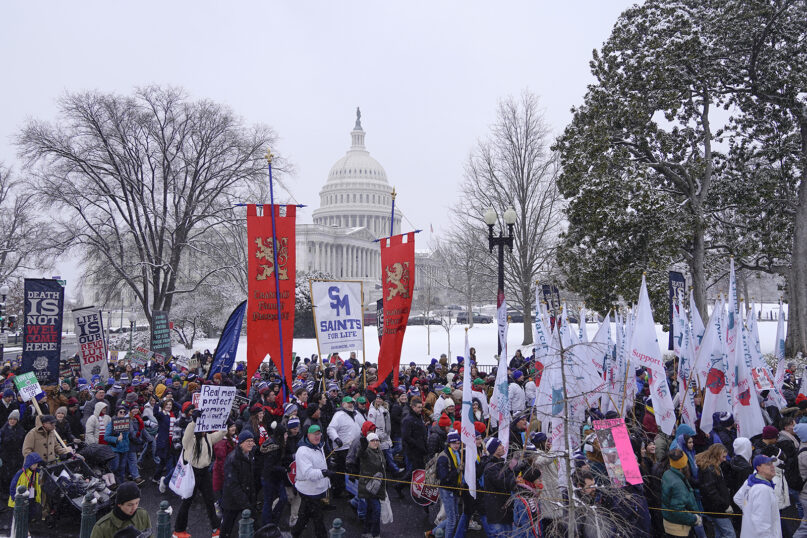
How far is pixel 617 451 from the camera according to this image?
234 inches

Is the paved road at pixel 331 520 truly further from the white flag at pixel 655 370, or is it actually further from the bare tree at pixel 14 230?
the bare tree at pixel 14 230

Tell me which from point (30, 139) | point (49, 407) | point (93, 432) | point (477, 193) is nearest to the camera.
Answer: point (93, 432)

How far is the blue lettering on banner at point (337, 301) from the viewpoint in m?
11.8

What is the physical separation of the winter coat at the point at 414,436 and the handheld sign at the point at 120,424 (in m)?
4.37

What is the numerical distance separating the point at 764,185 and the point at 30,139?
30.2 m

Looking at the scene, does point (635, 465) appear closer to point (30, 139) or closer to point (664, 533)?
point (664, 533)

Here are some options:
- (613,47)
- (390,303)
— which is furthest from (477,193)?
(390,303)

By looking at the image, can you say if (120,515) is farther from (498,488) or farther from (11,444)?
(11,444)

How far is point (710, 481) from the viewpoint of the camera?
631cm

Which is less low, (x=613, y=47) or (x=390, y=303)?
(x=613, y=47)

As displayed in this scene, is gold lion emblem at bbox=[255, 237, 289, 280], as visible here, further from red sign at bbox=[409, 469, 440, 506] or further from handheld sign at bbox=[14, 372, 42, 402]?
red sign at bbox=[409, 469, 440, 506]

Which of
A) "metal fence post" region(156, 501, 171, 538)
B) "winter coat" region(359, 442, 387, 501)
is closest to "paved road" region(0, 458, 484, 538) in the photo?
"winter coat" region(359, 442, 387, 501)

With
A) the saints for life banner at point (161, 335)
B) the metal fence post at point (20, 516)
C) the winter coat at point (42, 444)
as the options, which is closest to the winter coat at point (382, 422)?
the winter coat at point (42, 444)

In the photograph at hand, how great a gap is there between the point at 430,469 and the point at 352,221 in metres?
124
